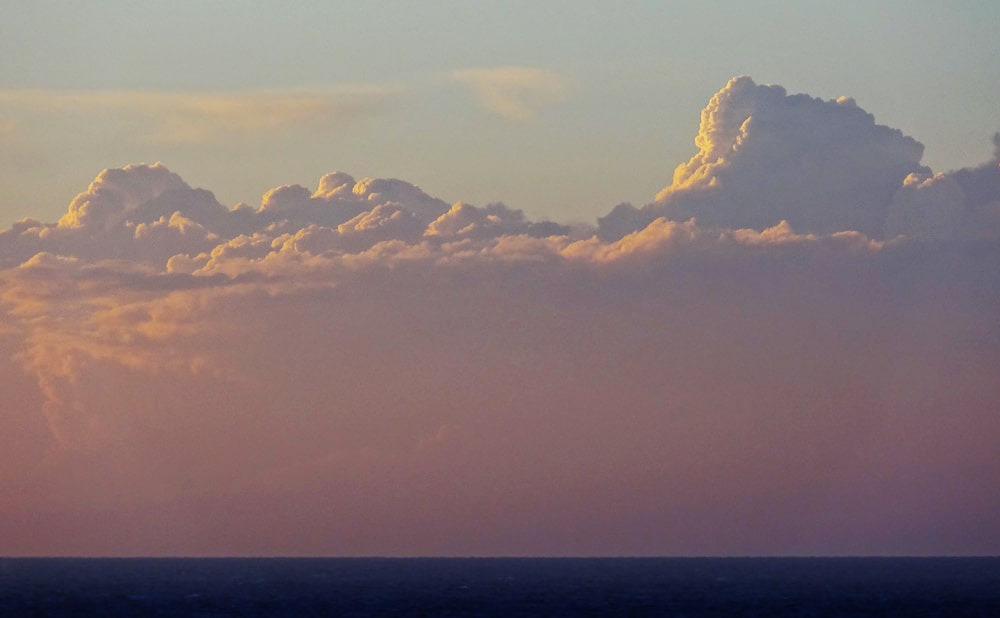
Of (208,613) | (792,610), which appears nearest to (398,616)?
(208,613)

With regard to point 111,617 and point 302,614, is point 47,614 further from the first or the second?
point 302,614

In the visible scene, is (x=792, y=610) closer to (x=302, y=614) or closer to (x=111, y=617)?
(x=302, y=614)

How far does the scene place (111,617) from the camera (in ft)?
595

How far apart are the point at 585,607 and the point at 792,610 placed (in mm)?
24407

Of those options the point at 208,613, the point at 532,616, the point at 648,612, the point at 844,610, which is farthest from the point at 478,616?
the point at 844,610

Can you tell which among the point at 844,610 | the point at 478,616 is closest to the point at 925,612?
the point at 844,610

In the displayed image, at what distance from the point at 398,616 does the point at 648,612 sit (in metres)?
28.7

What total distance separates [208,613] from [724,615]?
5789cm

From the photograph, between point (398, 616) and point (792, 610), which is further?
point (792, 610)

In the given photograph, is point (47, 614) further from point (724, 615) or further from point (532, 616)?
point (724, 615)

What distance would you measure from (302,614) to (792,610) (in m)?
56.8

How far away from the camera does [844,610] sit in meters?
197

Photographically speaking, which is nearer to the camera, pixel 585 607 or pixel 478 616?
pixel 478 616

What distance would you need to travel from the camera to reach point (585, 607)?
199m
